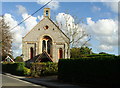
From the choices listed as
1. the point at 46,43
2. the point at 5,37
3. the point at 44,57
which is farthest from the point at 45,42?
the point at 5,37

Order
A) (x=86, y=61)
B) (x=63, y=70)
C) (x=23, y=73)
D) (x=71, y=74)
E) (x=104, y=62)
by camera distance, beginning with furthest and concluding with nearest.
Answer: (x=23, y=73) → (x=63, y=70) → (x=71, y=74) → (x=86, y=61) → (x=104, y=62)

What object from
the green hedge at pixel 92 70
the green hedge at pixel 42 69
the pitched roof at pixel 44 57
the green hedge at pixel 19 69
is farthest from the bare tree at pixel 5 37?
the green hedge at pixel 92 70

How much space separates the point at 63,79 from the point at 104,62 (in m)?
Answer: 7.32

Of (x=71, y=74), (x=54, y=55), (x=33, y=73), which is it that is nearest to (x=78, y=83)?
(x=71, y=74)

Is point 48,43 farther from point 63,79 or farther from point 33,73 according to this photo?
point 63,79

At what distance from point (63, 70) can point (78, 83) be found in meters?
3.57

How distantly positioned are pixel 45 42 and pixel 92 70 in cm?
3387

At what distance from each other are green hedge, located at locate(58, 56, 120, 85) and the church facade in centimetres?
2723

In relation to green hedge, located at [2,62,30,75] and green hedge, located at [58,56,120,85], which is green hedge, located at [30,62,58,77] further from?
green hedge, located at [58,56,120,85]

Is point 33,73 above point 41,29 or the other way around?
the other way around

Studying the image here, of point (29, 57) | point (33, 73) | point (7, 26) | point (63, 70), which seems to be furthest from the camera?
point (7, 26)

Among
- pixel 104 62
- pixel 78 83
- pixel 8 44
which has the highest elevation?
pixel 8 44

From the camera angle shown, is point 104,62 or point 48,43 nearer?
point 104,62

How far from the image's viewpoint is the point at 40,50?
50938 mm
